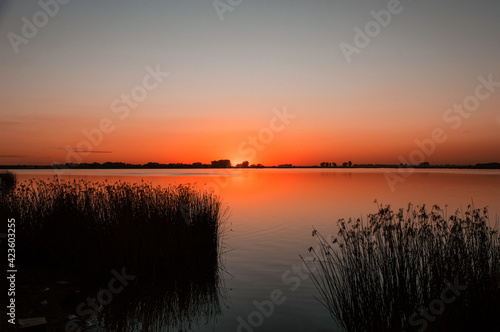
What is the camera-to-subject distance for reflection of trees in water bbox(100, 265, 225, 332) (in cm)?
593

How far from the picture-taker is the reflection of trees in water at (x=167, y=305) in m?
5.93

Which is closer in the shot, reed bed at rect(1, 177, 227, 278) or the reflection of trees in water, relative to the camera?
the reflection of trees in water

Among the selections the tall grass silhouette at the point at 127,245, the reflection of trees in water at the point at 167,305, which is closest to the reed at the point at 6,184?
the tall grass silhouette at the point at 127,245

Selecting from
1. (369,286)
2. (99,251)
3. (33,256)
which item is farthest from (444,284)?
(33,256)

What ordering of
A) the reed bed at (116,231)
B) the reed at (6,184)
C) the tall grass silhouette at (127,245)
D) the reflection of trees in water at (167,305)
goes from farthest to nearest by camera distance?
the reed at (6,184), the reed bed at (116,231), the tall grass silhouette at (127,245), the reflection of trees in water at (167,305)

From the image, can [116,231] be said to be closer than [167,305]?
No

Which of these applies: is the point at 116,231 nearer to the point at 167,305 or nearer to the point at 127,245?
the point at 127,245

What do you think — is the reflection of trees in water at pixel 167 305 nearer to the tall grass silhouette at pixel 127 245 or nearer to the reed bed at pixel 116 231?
the tall grass silhouette at pixel 127 245

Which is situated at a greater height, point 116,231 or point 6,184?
point 6,184

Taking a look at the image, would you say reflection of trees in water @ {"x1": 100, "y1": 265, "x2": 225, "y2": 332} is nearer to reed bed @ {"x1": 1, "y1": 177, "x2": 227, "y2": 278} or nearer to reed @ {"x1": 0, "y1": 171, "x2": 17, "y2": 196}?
reed bed @ {"x1": 1, "y1": 177, "x2": 227, "y2": 278}

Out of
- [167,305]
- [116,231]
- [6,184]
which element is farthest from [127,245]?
[6,184]

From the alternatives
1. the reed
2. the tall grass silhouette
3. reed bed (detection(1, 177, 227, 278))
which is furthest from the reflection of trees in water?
the reed

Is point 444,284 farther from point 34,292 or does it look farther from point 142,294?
point 34,292

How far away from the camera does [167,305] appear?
265 inches
